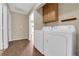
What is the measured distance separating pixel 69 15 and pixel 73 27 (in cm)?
22

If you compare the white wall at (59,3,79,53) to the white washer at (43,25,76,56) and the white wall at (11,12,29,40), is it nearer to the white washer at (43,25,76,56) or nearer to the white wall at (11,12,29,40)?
the white washer at (43,25,76,56)

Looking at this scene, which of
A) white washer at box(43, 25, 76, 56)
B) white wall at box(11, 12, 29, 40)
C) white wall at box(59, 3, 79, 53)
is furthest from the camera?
white wall at box(11, 12, 29, 40)

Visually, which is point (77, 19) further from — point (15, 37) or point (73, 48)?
point (15, 37)

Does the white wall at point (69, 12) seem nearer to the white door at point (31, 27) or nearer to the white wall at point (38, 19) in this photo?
the white wall at point (38, 19)

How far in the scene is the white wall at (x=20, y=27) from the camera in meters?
1.25

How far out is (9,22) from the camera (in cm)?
119

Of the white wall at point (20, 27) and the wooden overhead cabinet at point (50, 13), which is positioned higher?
the wooden overhead cabinet at point (50, 13)

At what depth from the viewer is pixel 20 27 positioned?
1.27m

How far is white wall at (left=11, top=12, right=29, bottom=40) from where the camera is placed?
4.10 feet

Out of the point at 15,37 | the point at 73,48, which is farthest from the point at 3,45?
the point at 73,48

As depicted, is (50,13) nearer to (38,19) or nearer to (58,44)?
(38,19)

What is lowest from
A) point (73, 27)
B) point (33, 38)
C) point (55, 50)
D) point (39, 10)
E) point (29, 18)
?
point (55, 50)

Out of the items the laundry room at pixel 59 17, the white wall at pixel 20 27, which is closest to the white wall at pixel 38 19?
the laundry room at pixel 59 17

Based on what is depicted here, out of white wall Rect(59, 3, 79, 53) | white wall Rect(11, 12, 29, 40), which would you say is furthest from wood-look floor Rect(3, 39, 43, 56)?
white wall Rect(59, 3, 79, 53)
